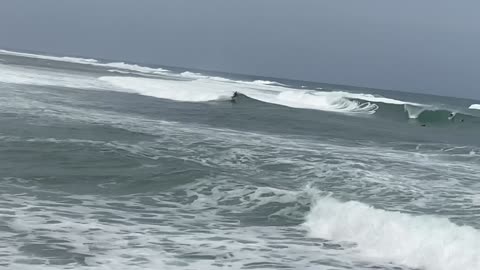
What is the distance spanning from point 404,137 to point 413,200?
13759mm

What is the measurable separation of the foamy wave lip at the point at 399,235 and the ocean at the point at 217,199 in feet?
0.06

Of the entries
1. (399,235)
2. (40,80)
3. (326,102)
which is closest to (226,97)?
(40,80)

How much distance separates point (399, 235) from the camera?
7211 mm

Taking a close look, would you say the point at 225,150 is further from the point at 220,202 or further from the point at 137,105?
the point at 137,105

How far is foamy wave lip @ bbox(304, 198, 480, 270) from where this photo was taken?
654 cm

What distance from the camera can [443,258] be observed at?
6.56m

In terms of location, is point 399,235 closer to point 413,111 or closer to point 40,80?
point 40,80

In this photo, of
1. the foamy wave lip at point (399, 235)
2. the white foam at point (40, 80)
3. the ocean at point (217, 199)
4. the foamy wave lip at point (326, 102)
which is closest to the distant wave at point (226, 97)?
the foamy wave lip at point (326, 102)

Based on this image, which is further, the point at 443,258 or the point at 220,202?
the point at 220,202

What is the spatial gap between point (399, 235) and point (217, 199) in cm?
297

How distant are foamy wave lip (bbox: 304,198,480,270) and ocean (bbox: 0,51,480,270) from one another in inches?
0.7

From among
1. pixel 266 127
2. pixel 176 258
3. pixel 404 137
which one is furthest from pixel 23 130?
pixel 404 137

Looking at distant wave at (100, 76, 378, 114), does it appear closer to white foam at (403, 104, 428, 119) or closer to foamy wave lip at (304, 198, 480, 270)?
white foam at (403, 104, 428, 119)

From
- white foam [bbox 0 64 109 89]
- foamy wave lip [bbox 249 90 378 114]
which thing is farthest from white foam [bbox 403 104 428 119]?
white foam [bbox 0 64 109 89]
